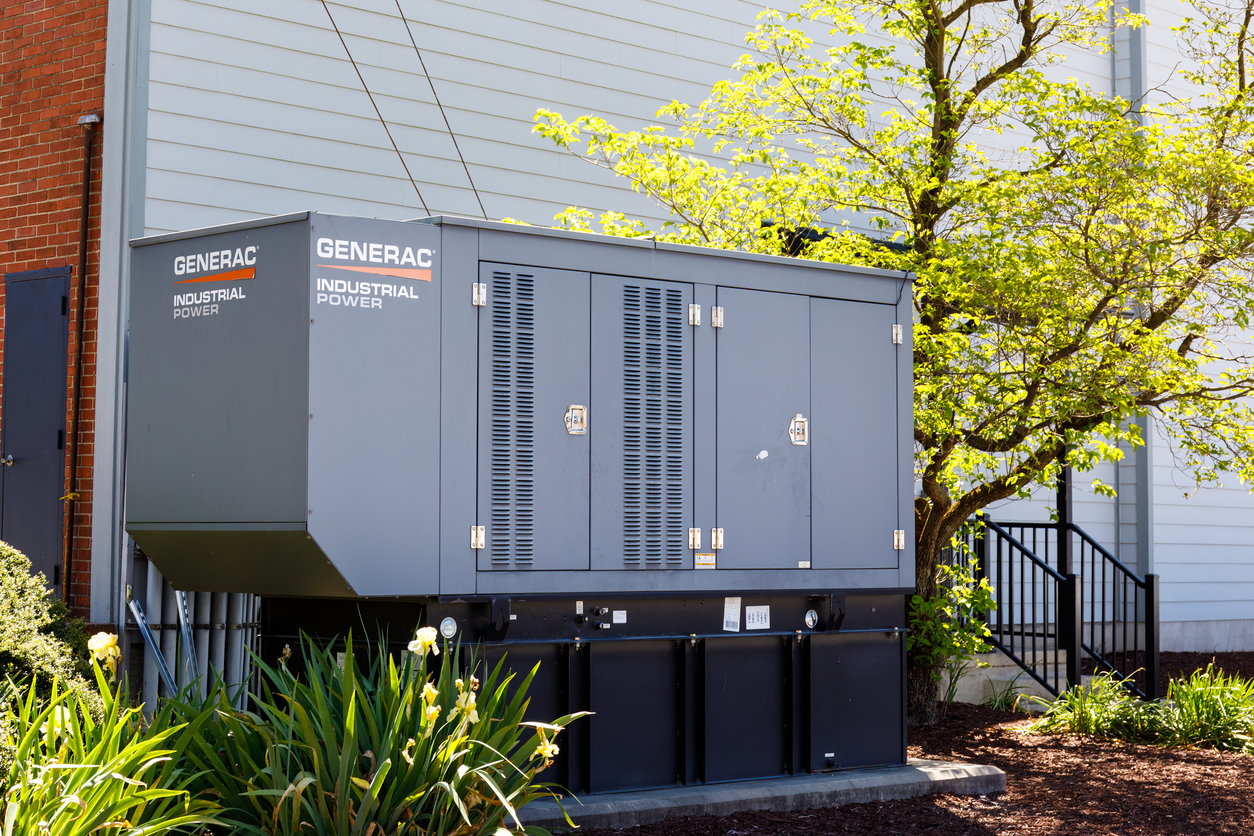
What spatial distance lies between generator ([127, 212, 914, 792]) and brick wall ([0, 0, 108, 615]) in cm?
214

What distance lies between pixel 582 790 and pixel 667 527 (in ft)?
4.76

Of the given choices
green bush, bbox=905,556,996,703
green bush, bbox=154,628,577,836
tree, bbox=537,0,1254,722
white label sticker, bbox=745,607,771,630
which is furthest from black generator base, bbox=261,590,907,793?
green bush, bbox=905,556,996,703

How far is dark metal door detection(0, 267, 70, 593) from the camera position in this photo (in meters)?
8.70

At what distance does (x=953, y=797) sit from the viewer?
754 centimetres

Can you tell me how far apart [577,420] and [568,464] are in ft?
0.79

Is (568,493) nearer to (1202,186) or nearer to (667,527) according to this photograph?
(667,527)

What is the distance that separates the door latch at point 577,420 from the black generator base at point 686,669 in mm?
903

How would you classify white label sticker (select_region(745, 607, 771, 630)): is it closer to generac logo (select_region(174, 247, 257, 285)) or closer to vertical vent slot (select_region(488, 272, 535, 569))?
vertical vent slot (select_region(488, 272, 535, 569))

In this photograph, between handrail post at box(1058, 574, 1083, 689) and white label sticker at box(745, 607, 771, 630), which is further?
handrail post at box(1058, 574, 1083, 689)

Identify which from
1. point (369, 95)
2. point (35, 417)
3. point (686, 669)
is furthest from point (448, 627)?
point (369, 95)

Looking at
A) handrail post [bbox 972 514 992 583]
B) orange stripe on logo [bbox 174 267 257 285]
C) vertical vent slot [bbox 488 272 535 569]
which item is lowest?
handrail post [bbox 972 514 992 583]

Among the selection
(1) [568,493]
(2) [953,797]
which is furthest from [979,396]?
(1) [568,493]

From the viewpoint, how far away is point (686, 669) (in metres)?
7.11

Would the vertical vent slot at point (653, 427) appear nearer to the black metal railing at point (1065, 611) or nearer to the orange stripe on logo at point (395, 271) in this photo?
the orange stripe on logo at point (395, 271)
